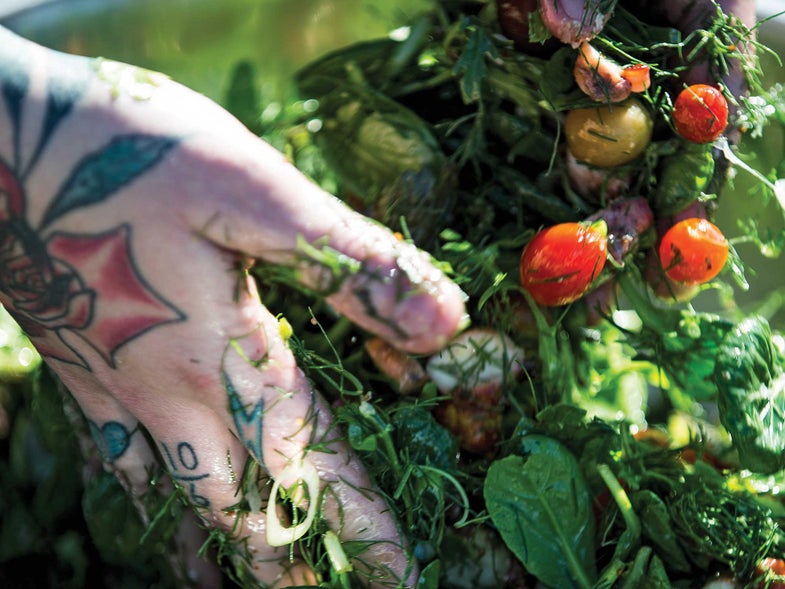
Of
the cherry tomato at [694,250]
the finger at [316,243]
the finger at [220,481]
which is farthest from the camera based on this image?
the cherry tomato at [694,250]

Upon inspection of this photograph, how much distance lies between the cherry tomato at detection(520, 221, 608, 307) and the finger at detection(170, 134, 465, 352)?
21 centimetres

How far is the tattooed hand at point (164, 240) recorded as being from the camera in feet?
1.88

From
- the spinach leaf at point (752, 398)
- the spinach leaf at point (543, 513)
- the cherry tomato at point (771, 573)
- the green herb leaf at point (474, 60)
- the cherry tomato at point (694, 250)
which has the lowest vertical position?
the spinach leaf at point (543, 513)

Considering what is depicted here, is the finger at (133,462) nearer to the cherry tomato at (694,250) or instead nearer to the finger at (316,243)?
the finger at (316,243)

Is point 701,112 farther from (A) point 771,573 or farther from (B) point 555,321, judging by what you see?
(A) point 771,573

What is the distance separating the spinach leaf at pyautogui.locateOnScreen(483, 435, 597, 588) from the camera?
82 centimetres

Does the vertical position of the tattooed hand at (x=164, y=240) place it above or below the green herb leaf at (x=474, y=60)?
below

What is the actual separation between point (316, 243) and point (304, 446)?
0.22 meters

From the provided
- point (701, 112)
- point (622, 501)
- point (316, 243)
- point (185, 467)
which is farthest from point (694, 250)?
point (185, 467)

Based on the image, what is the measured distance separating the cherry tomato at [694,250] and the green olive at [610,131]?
93 millimetres

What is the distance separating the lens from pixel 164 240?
1.93 ft

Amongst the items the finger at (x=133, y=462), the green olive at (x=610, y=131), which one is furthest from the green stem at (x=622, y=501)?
the finger at (x=133, y=462)

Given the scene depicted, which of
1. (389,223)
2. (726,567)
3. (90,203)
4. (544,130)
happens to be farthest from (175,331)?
(726,567)

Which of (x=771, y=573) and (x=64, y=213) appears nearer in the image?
(x=64, y=213)
